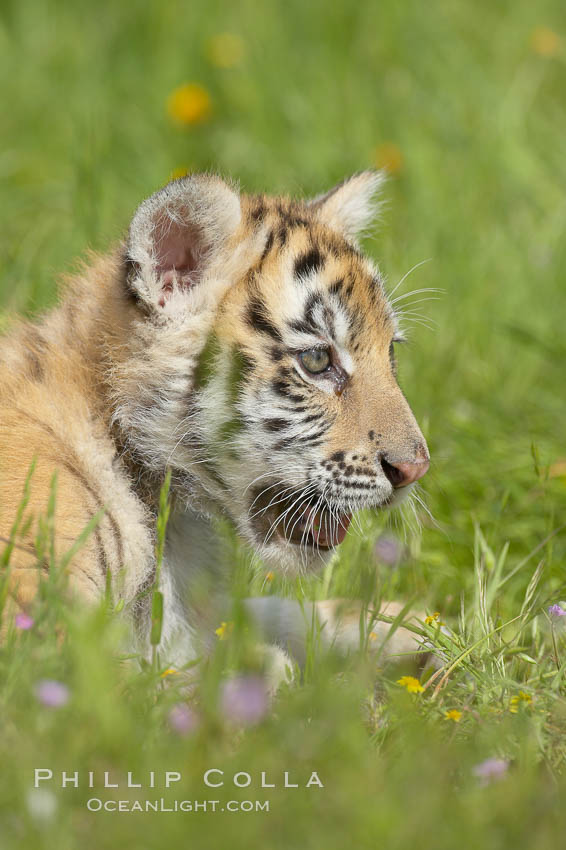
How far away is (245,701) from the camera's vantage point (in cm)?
211

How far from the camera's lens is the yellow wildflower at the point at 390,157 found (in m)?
6.50

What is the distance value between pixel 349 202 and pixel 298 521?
1.36m

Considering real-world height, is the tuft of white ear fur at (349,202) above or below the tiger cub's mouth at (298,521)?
above

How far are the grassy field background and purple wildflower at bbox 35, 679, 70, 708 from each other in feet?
0.03

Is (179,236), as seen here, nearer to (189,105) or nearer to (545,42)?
(189,105)

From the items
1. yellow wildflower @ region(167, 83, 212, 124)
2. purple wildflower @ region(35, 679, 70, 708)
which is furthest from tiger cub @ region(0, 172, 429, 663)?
yellow wildflower @ region(167, 83, 212, 124)

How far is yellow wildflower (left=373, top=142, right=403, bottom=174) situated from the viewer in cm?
650

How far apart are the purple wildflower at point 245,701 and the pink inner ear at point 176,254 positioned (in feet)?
4.64

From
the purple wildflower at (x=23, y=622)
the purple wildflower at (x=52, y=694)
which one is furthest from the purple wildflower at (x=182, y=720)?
the purple wildflower at (x=23, y=622)

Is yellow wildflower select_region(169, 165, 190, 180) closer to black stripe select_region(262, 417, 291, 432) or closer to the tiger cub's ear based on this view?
the tiger cub's ear

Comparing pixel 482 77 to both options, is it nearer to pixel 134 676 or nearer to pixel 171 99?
pixel 171 99

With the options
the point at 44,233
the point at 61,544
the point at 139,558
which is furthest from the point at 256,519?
the point at 44,233

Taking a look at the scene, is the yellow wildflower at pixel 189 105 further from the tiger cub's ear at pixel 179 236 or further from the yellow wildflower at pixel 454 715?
the yellow wildflower at pixel 454 715

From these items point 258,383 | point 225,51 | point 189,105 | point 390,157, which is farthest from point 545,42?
point 258,383
